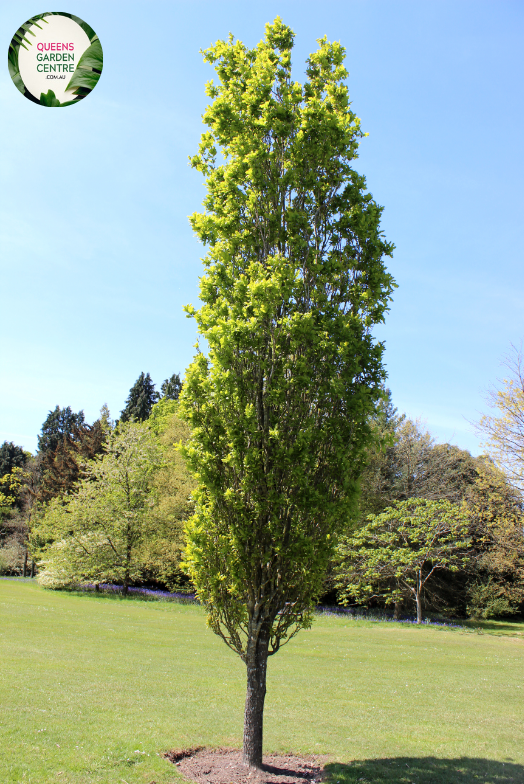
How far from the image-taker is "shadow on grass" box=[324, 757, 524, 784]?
632 cm

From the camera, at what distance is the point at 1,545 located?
183 ft

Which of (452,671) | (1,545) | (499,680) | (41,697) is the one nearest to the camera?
(41,697)

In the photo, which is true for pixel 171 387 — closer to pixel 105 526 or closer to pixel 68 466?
pixel 68 466

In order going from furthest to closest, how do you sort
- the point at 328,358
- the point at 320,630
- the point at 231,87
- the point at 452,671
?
the point at 320,630
the point at 452,671
the point at 231,87
the point at 328,358

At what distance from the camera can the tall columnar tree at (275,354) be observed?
6.65 m

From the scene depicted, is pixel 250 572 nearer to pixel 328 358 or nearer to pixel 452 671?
pixel 328 358

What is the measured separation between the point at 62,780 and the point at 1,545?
57.9m

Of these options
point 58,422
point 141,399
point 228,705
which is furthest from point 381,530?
point 58,422

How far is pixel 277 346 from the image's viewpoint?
6.86 m

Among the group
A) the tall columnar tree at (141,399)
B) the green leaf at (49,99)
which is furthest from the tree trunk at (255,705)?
the tall columnar tree at (141,399)

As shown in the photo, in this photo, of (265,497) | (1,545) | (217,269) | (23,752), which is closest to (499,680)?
(265,497)

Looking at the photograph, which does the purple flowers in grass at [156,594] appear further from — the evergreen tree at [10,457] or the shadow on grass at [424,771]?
the evergreen tree at [10,457]

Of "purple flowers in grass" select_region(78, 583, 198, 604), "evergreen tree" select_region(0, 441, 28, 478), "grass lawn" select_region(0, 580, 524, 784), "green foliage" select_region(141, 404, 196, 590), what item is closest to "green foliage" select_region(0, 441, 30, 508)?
"evergreen tree" select_region(0, 441, 28, 478)

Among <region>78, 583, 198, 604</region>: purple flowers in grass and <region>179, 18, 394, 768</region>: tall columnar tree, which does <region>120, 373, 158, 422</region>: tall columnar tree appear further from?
<region>179, 18, 394, 768</region>: tall columnar tree
